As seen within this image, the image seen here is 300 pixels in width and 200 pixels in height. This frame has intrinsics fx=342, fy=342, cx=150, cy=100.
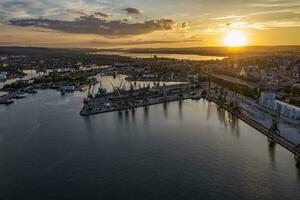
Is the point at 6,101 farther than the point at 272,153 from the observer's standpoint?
Yes

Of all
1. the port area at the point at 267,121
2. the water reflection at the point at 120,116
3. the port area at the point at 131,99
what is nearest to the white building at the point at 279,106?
the port area at the point at 267,121

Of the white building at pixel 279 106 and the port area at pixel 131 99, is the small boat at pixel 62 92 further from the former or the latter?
the white building at pixel 279 106

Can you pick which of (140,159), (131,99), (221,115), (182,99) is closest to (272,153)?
(140,159)

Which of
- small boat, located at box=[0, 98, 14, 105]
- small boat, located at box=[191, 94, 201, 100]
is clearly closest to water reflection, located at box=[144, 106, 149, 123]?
small boat, located at box=[191, 94, 201, 100]

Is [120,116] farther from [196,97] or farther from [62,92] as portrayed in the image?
[62,92]

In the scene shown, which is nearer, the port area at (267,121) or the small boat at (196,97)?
the port area at (267,121)

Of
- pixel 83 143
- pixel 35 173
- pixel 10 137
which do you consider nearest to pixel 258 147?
pixel 83 143
